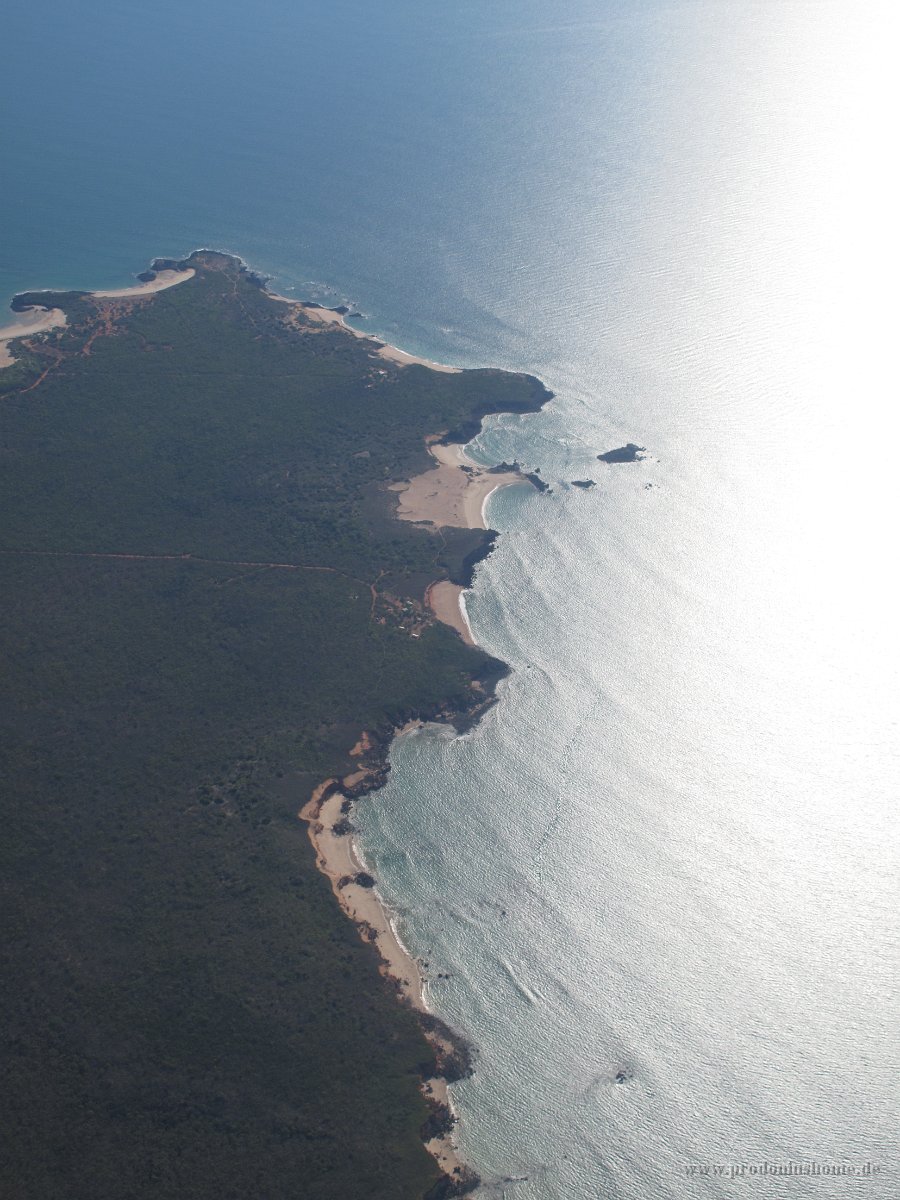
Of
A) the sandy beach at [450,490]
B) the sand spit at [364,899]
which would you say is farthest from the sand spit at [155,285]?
the sand spit at [364,899]

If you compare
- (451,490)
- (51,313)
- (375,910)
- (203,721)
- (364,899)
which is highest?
(51,313)

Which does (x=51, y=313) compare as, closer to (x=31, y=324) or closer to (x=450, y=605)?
(x=31, y=324)

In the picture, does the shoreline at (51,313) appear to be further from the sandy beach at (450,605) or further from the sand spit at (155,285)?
the sandy beach at (450,605)

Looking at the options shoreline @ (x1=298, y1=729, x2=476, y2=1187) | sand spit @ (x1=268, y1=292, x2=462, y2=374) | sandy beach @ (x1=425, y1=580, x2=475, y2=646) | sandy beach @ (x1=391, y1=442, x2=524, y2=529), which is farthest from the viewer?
sand spit @ (x1=268, y1=292, x2=462, y2=374)

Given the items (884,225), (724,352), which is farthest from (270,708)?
(884,225)

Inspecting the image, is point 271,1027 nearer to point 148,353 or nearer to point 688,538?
point 688,538

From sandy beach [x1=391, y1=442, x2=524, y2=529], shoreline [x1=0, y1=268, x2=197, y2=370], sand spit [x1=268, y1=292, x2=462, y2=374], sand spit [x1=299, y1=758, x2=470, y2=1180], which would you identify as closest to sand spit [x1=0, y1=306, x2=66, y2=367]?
shoreline [x1=0, y1=268, x2=197, y2=370]

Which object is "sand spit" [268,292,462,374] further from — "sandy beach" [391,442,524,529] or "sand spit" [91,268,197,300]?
"sandy beach" [391,442,524,529]

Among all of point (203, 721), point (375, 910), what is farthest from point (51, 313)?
point (375, 910)
